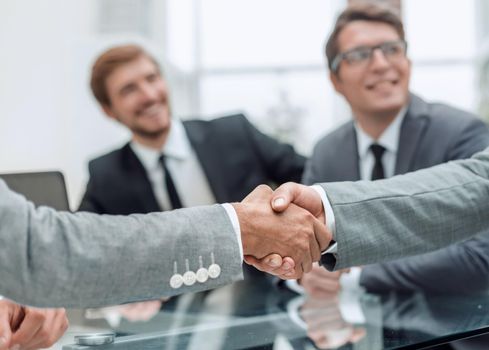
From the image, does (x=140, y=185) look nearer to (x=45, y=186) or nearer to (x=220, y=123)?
(x=220, y=123)

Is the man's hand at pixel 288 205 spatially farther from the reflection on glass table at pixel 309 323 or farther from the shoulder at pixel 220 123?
the shoulder at pixel 220 123

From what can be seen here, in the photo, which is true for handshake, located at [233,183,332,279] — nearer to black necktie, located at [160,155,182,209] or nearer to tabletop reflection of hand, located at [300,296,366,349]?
tabletop reflection of hand, located at [300,296,366,349]

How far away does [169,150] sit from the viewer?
1.90m

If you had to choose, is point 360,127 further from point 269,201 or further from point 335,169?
point 269,201

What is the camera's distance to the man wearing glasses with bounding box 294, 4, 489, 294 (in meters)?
1.24

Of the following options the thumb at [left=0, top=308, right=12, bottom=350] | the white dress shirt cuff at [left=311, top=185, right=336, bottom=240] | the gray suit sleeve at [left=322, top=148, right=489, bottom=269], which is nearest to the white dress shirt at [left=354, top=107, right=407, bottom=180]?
the gray suit sleeve at [left=322, top=148, right=489, bottom=269]

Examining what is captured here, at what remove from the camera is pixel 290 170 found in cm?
180

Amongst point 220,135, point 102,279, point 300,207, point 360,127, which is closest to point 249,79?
point 220,135

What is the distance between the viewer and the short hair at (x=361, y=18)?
151 centimetres

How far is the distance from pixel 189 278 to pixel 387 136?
2.87ft

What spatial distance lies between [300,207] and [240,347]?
0.73 ft

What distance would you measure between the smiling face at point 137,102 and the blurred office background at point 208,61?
263mm

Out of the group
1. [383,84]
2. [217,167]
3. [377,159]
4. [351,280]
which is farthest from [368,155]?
[217,167]

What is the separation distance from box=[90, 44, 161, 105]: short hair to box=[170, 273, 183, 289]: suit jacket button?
1415 mm
